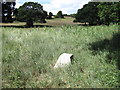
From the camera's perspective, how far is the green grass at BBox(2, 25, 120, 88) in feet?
13.5

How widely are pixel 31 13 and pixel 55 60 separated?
20816 mm

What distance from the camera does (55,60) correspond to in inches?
216

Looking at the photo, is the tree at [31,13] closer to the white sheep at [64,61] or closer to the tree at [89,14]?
the tree at [89,14]

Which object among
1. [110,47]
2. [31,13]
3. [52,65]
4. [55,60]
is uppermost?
[31,13]

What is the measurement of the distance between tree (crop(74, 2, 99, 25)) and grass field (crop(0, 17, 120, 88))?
65.4ft

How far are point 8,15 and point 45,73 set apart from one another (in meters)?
23.0

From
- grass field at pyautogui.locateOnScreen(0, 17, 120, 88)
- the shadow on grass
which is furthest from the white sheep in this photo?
the shadow on grass

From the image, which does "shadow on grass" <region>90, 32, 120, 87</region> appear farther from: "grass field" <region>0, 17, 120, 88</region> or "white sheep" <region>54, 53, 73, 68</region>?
"white sheep" <region>54, 53, 73, 68</region>

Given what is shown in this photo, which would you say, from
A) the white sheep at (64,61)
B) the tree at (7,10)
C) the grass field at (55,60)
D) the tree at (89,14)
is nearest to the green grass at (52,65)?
the grass field at (55,60)

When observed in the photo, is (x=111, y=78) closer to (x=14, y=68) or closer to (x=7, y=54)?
(x=14, y=68)

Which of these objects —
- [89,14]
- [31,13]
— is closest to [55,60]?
[31,13]

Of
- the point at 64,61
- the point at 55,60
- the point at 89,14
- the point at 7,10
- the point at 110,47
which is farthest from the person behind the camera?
the point at 89,14

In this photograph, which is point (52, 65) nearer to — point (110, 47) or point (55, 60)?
point (55, 60)

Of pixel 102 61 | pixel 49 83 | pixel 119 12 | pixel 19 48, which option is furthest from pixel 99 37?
pixel 49 83
